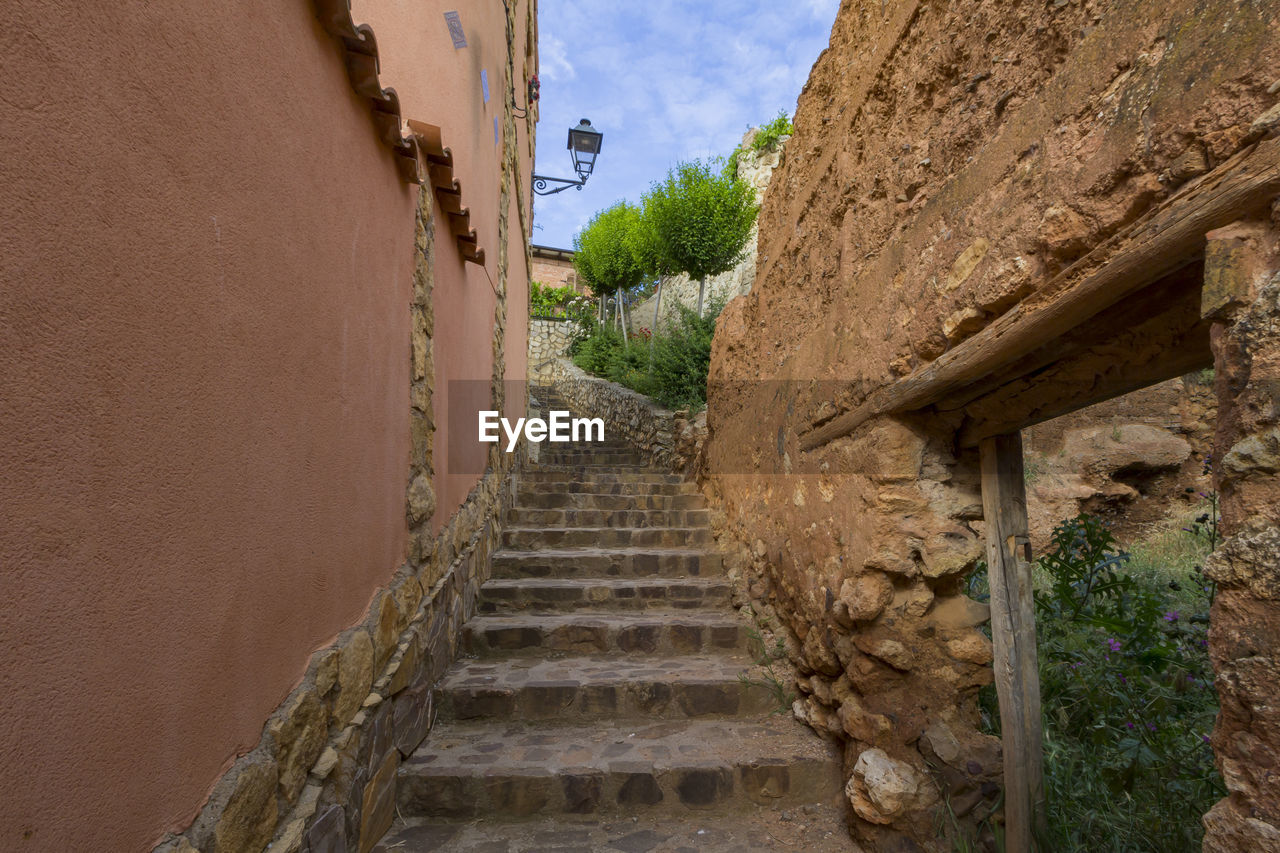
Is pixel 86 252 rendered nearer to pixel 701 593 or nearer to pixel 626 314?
pixel 701 593

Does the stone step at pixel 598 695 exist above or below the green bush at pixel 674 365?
below

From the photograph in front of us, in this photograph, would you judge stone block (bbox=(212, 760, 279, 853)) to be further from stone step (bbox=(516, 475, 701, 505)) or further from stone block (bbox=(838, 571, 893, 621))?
stone step (bbox=(516, 475, 701, 505))

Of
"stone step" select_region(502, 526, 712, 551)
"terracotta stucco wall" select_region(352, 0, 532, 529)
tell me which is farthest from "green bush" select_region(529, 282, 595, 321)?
"stone step" select_region(502, 526, 712, 551)

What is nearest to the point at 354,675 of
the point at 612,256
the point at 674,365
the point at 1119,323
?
the point at 1119,323

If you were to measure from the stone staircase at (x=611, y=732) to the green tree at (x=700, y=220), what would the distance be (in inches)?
304

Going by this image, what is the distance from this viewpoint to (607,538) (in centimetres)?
488

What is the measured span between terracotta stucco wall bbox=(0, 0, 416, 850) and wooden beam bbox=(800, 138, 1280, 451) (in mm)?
1624

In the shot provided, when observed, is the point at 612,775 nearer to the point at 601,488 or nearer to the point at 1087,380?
the point at 1087,380

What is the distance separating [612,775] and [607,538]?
95.0 inches

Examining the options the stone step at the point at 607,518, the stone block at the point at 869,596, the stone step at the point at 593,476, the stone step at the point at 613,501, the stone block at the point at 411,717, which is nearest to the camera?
the stone block at the point at 869,596

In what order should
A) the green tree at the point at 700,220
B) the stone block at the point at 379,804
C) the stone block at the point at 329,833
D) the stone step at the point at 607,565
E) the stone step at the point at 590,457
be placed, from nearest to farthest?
the stone block at the point at 329,833
the stone block at the point at 379,804
the stone step at the point at 607,565
the stone step at the point at 590,457
the green tree at the point at 700,220

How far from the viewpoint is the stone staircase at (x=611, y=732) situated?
241 cm

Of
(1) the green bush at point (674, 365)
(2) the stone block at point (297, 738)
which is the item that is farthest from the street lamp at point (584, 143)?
(2) the stone block at point (297, 738)

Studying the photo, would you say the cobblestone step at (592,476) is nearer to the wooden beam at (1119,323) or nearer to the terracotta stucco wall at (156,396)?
the wooden beam at (1119,323)
